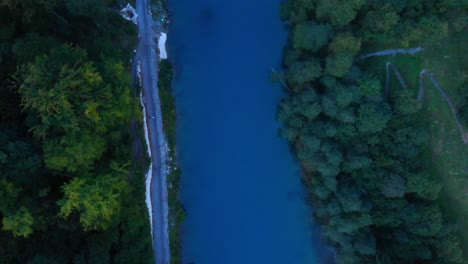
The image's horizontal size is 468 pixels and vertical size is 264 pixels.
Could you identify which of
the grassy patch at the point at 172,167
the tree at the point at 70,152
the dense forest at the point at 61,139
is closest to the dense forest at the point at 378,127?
the grassy patch at the point at 172,167

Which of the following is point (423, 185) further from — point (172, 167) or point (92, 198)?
point (92, 198)

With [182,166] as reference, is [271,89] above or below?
above

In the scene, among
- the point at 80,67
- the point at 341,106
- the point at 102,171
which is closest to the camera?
the point at 80,67

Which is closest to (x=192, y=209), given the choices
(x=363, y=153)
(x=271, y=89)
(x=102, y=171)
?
(x=102, y=171)

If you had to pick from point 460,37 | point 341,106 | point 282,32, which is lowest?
point 341,106

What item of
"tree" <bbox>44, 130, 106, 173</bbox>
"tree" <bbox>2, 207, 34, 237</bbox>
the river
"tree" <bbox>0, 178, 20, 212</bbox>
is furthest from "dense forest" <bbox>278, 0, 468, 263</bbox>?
Answer: "tree" <bbox>0, 178, 20, 212</bbox>

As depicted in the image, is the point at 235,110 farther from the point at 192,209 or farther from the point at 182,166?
the point at 192,209
